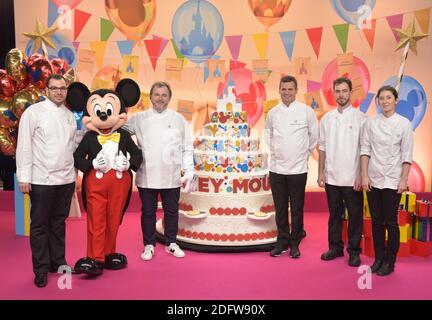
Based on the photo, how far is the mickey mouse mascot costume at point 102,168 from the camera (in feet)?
12.0

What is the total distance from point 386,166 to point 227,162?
1.47m

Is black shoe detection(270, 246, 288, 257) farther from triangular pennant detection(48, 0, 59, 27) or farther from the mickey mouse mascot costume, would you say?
triangular pennant detection(48, 0, 59, 27)

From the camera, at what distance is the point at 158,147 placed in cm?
410

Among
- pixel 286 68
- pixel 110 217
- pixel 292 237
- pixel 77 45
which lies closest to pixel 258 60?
pixel 286 68

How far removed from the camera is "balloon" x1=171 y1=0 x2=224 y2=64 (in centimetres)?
622

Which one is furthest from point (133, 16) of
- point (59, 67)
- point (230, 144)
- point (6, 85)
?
point (230, 144)

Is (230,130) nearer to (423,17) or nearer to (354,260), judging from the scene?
(354,260)

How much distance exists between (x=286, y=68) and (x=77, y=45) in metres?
2.68

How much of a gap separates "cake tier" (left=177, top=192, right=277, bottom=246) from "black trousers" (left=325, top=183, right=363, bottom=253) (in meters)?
0.58

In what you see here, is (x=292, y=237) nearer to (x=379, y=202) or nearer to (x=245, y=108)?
(x=379, y=202)

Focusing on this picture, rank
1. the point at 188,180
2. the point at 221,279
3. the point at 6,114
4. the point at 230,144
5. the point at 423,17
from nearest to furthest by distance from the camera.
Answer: the point at 221,279, the point at 188,180, the point at 230,144, the point at 6,114, the point at 423,17

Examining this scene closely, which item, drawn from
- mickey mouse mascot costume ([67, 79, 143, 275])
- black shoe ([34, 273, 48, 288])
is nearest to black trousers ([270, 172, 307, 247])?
mickey mouse mascot costume ([67, 79, 143, 275])

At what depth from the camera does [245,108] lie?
637 centimetres
